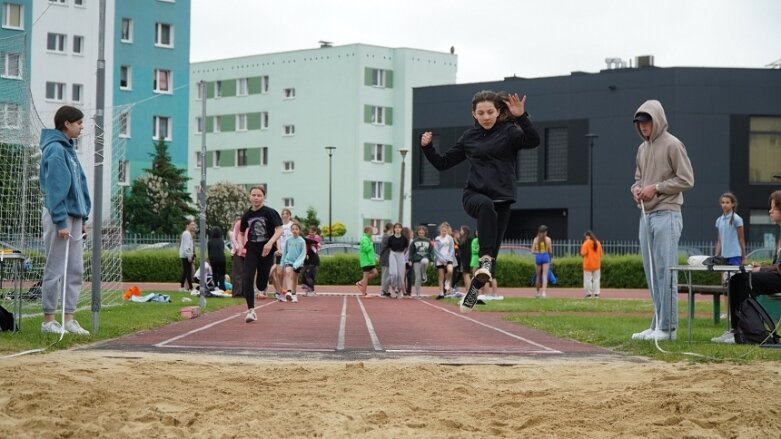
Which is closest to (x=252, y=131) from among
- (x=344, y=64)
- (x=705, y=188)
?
(x=344, y=64)

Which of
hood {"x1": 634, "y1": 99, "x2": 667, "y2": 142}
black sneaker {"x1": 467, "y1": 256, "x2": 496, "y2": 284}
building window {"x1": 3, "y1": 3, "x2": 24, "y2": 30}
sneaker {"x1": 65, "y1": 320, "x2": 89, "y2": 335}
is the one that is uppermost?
building window {"x1": 3, "y1": 3, "x2": 24, "y2": 30}

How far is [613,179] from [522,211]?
5.52 metres

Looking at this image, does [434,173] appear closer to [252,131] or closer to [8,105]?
[252,131]

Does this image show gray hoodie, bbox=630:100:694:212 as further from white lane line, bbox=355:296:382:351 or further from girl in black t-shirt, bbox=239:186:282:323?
girl in black t-shirt, bbox=239:186:282:323

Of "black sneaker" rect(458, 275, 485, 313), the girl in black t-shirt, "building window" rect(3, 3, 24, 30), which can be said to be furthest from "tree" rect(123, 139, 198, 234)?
"black sneaker" rect(458, 275, 485, 313)

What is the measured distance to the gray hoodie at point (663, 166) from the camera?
43.0 ft

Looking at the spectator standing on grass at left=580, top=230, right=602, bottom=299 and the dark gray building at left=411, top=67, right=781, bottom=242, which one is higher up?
the dark gray building at left=411, top=67, right=781, bottom=242

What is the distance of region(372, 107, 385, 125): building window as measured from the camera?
3211 inches

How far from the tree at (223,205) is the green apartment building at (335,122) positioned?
5.75 m

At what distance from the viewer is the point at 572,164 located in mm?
56812

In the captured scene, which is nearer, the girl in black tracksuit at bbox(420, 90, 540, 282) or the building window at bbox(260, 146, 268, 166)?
the girl in black tracksuit at bbox(420, 90, 540, 282)

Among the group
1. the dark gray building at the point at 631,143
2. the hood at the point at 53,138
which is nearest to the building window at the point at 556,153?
the dark gray building at the point at 631,143

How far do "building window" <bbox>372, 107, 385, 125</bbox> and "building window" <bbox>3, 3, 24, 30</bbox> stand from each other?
28.3 m

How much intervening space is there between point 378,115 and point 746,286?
6940 cm
